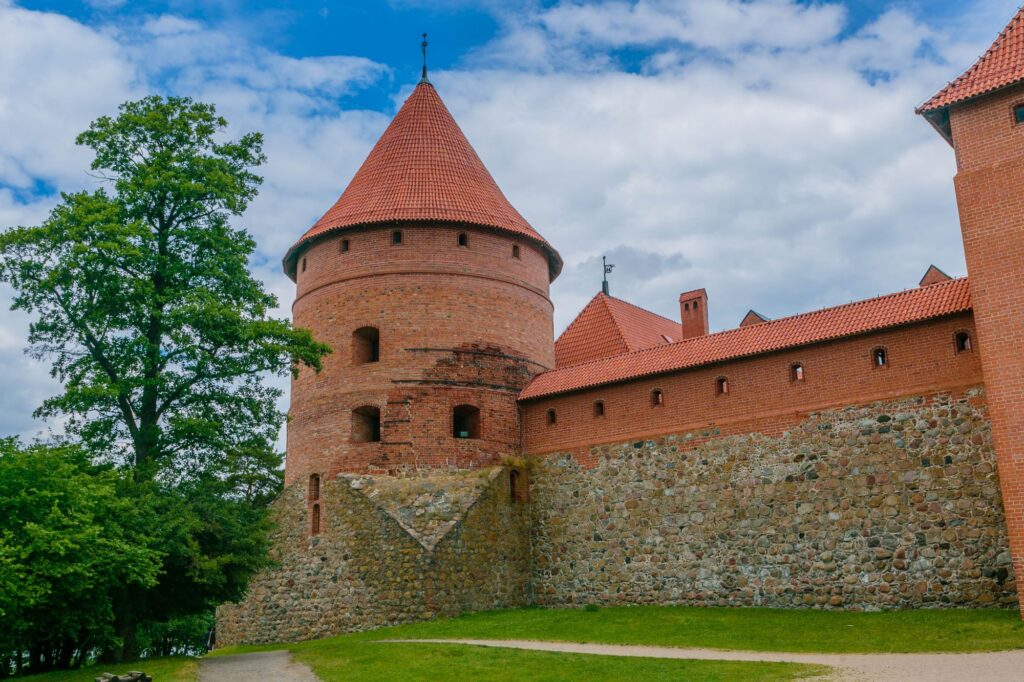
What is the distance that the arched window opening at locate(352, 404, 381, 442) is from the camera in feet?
62.8

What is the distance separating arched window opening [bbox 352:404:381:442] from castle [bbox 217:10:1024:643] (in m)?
0.06

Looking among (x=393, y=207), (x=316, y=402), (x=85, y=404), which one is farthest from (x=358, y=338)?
(x=85, y=404)

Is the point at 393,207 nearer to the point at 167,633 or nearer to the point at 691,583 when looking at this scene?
the point at 691,583

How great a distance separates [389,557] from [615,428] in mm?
4637

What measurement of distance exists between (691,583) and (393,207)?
918 centimetres

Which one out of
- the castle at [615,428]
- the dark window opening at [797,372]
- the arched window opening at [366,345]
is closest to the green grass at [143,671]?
the castle at [615,428]

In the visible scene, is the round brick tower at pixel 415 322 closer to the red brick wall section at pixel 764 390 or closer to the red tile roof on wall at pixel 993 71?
the red brick wall section at pixel 764 390

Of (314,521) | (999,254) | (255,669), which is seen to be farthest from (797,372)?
(255,669)

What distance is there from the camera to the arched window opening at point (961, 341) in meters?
14.8

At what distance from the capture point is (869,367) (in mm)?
15625

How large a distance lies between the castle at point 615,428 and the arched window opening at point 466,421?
5 centimetres

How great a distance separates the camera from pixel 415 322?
762 inches

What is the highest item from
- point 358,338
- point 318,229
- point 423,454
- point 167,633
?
point 318,229

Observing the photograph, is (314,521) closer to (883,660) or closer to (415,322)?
(415,322)
